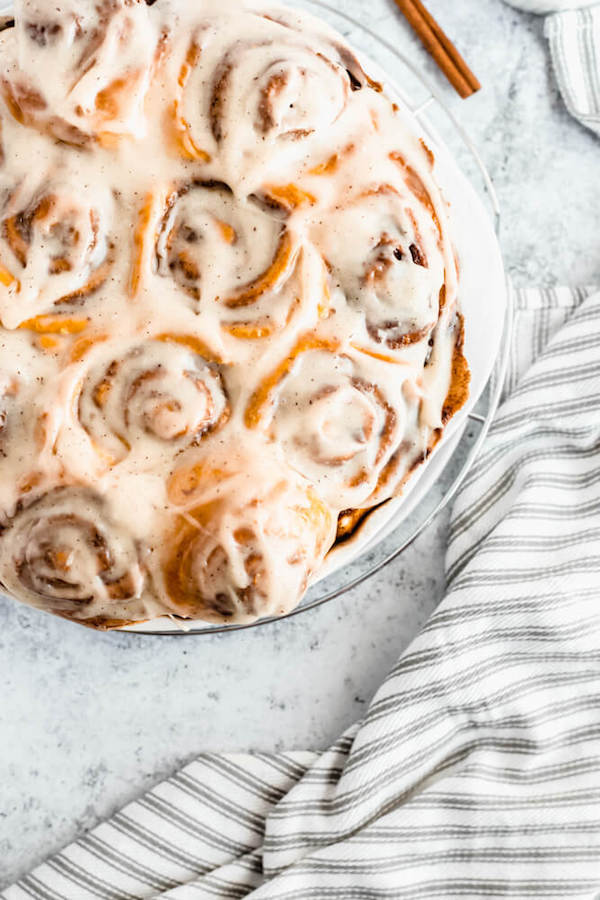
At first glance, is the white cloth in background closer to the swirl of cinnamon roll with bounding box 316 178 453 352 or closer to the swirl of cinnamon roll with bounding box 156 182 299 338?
the swirl of cinnamon roll with bounding box 316 178 453 352

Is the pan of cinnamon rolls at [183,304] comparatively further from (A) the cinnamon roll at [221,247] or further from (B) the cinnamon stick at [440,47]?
(B) the cinnamon stick at [440,47]

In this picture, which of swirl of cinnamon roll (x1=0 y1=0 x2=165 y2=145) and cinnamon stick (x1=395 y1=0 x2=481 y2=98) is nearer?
swirl of cinnamon roll (x1=0 y1=0 x2=165 y2=145)

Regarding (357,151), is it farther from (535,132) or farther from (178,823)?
(178,823)

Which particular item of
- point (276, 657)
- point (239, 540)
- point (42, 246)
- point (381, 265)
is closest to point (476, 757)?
point (276, 657)

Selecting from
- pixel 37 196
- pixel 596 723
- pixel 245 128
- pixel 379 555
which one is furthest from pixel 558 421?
pixel 37 196

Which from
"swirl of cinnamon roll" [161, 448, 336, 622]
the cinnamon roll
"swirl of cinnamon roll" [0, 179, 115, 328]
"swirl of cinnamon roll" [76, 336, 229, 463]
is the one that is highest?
"swirl of cinnamon roll" [0, 179, 115, 328]

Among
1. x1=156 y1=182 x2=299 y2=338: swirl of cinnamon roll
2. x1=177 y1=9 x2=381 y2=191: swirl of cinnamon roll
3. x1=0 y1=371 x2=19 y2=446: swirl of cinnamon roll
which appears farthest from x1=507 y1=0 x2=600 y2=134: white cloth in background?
x1=0 y1=371 x2=19 y2=446: swirl of cinnamon roll
